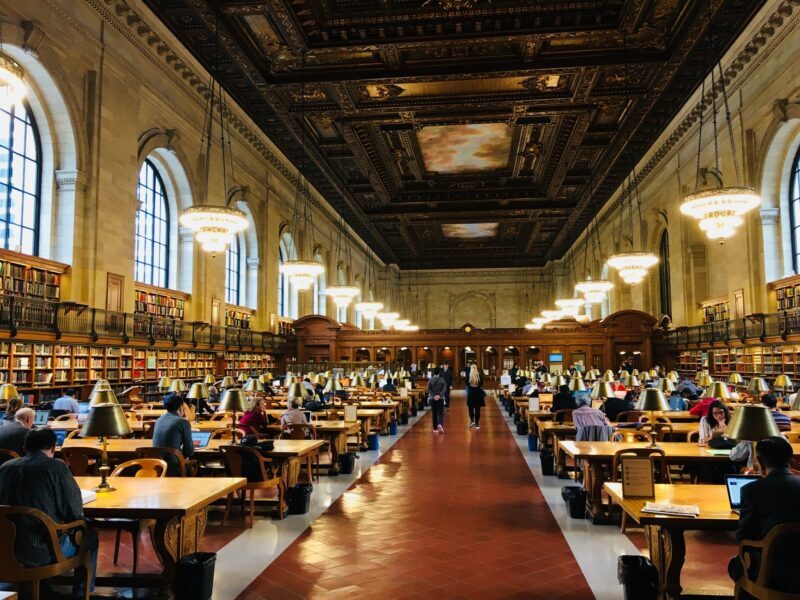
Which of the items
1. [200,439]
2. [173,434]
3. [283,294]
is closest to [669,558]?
[173,434]

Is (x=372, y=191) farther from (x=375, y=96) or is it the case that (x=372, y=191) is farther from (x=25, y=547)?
(x=25, y=547)

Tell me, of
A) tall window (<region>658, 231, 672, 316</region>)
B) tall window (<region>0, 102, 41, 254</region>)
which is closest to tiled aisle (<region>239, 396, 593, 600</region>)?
tall window (<region>0, 102, 41, 254</region>)

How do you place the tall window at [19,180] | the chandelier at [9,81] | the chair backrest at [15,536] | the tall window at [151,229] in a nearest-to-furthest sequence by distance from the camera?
the chair backrest at [15,536]
the chandelier at [9,81]
the tall window at [19,180]
the tall window at [151,229]

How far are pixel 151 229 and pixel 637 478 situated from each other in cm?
1583

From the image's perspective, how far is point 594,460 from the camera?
636 centimetres

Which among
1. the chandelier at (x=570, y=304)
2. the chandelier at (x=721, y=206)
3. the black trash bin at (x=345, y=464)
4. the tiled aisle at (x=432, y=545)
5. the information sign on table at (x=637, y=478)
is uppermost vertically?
the chandelier at (x=721, y=206)

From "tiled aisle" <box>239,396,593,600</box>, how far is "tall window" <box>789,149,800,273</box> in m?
11.5

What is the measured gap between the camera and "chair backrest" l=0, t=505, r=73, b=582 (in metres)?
3.46

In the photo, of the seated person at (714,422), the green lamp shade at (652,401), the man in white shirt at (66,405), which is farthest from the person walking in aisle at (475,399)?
the green lamp shade at (652,401)

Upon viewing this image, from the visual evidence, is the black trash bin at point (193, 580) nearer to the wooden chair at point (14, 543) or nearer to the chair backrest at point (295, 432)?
the wooden chair at point (14, 543)

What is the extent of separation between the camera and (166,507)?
13.3 ft

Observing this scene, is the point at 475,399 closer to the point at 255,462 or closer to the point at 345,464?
the point at 345,464

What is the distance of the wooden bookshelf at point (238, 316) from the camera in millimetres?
21328

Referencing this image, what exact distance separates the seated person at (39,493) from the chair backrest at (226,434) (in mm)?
3557
